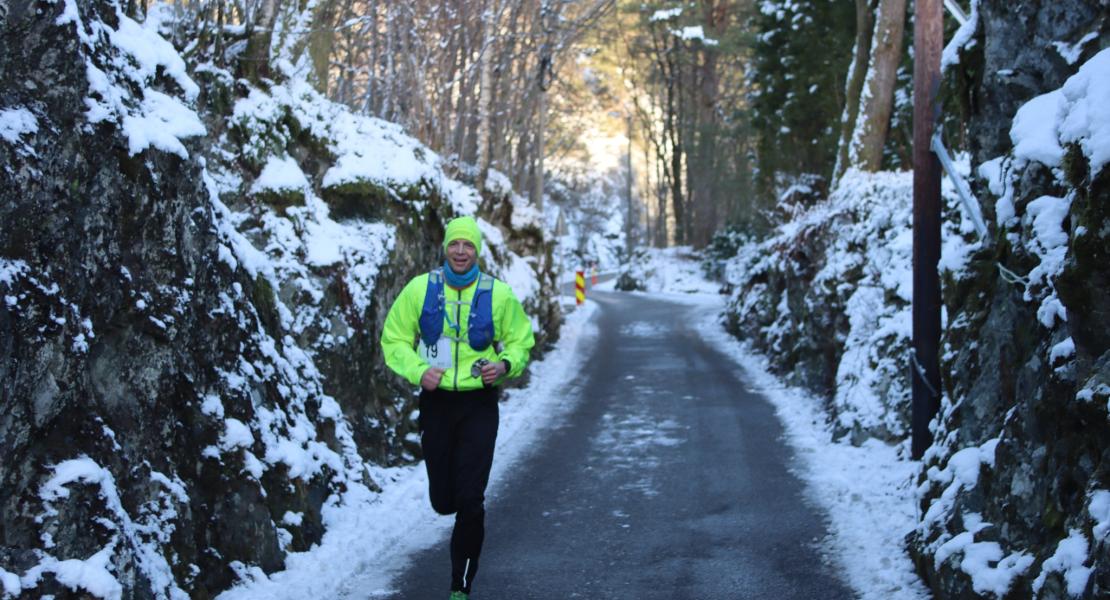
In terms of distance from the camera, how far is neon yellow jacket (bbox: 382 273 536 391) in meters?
5.45

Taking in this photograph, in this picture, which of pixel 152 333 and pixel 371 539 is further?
pixel 371 539

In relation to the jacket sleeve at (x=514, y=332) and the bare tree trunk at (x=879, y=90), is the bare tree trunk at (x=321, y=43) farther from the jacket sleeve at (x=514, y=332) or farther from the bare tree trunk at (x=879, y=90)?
the bare tree trunk at (x=879, y=90)

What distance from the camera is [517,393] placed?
14867mm

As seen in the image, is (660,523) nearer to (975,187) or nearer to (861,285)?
(975,187)

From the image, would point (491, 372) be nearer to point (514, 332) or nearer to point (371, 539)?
point (514, 332)

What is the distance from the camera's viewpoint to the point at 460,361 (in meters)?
5.50

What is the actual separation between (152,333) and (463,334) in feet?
5.44

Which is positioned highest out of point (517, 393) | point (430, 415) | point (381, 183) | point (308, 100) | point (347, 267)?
point (308, 100)

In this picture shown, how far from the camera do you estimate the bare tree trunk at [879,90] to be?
1706cm

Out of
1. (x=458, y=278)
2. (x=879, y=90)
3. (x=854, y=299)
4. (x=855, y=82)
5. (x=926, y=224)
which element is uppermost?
(x=855, y=82)

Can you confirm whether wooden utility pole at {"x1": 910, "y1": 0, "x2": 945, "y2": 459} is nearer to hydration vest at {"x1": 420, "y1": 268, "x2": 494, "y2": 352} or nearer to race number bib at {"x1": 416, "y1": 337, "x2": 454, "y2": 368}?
hydration vest at {"x1": 420, "y1": 268, "x2": 494, "y2": 352}

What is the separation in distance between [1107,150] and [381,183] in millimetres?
7665

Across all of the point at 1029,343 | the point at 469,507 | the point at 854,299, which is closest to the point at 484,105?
the point at 854,299

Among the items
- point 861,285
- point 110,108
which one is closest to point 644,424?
point 861,285
